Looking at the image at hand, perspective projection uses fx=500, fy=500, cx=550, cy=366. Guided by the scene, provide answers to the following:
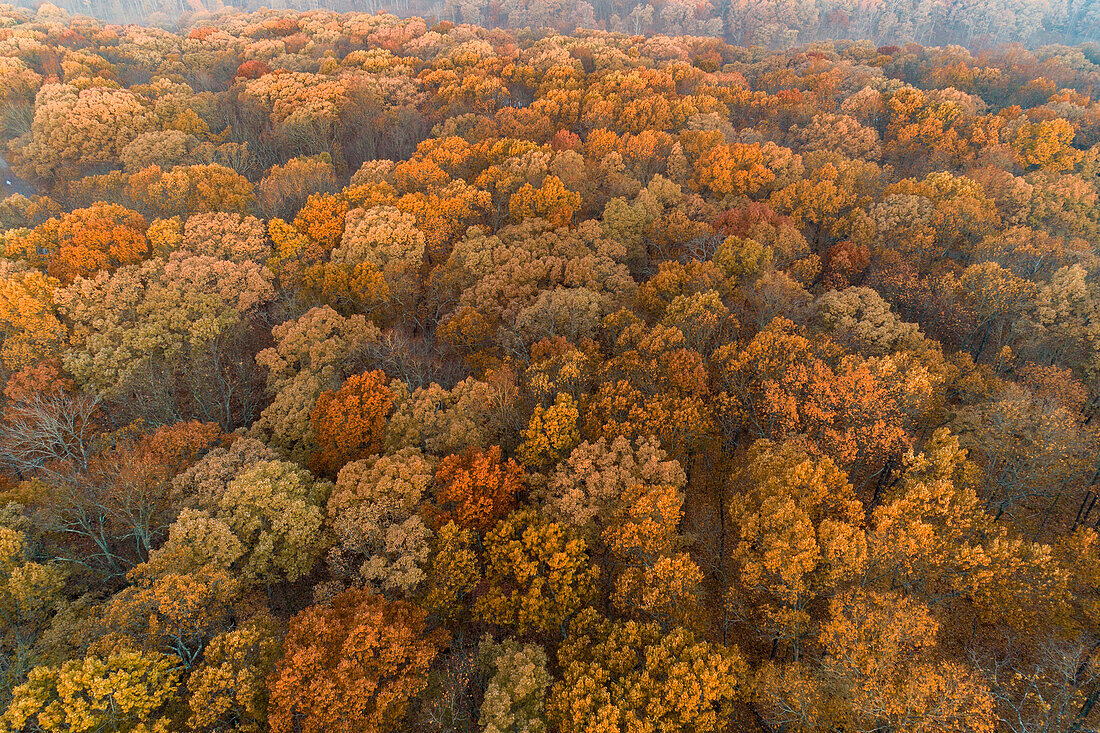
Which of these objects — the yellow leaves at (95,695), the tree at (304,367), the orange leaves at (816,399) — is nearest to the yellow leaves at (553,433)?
the orange leaves at (816,399)

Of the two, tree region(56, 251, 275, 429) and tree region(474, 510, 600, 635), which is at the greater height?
tree region(56, 251, 275, 429)

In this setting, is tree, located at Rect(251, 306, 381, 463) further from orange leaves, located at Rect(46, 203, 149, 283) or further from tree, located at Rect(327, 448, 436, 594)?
orange leaves, located at Rect(46, 203, 149, 283)

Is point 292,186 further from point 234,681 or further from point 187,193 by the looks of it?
point 234,681

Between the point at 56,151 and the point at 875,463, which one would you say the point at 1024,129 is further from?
the point at 56,151

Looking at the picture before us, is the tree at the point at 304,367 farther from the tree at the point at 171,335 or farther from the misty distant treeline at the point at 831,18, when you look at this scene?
the misty distant treeline at the point at 831,18

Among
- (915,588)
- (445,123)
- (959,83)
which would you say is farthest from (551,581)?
(959,83)

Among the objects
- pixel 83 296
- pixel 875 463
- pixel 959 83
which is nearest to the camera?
pixel 875 463

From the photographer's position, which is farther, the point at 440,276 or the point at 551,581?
the point at 440,276

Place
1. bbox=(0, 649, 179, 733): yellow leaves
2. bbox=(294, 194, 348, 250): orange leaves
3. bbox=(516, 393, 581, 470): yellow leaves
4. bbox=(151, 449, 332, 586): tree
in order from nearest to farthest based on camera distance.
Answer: bbox=(0, 649, 179, 733): yellow leaves
bbox=(151, 449, 332, 586): tree
bbox=(516, 393, 581, 470): yellow leaves
bbox=(294, 194, 348, 250): orange leaves

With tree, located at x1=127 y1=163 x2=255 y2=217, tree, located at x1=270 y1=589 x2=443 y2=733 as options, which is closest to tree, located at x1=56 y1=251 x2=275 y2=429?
tree, located at x1=127 y1=163 x2=255 y2=217
